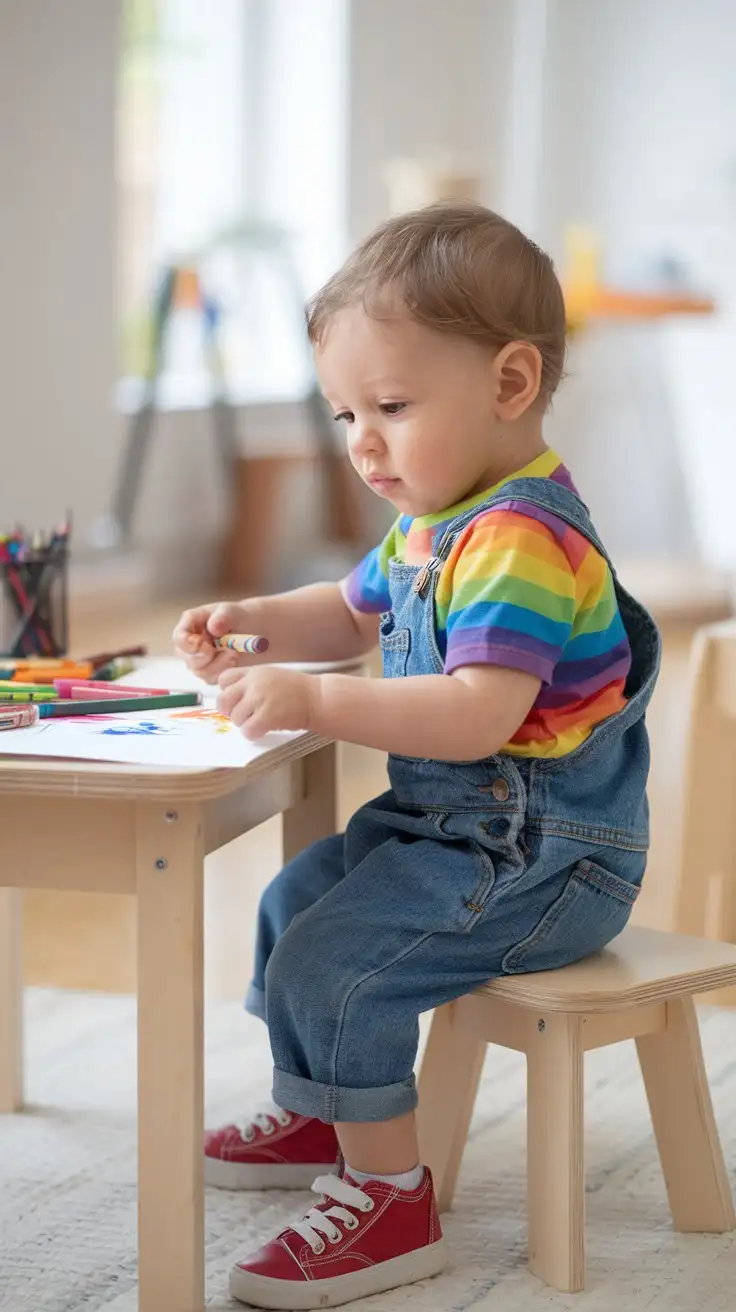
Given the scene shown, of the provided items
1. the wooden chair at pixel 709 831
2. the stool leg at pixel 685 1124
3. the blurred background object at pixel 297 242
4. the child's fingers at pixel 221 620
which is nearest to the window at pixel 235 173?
the blurred background object at pixel 297 242

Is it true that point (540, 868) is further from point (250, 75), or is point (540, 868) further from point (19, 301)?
point (250, 75)

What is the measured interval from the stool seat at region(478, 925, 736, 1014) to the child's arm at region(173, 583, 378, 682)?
1.17 feet

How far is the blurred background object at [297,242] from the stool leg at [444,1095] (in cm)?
225

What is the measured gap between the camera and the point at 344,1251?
3.97 feet

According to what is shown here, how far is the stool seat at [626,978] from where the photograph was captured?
1.16 m

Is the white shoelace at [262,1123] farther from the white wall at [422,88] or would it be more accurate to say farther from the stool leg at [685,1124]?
the white wall at [422,88]

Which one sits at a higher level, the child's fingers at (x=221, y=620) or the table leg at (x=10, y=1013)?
the child's fingers at (x=221, y=620)

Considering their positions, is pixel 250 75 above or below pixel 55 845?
above

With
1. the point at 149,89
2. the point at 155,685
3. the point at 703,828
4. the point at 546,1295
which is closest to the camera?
the point at 546,1295

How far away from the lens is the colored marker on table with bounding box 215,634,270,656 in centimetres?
126

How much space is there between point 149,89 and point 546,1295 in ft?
14.0

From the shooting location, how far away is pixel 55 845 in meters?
1.11

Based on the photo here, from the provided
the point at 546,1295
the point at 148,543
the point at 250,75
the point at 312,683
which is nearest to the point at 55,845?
the point at 312,683

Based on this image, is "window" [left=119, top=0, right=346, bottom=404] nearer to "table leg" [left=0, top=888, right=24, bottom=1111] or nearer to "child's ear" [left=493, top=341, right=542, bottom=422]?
"table leg" [left=0, top=888, right=24, bottom=1111]
